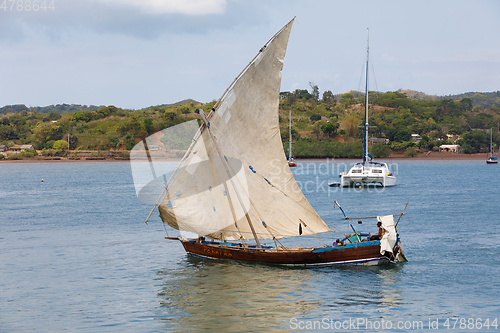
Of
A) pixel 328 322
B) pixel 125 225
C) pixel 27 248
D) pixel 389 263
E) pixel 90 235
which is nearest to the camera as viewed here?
pixel 328 322

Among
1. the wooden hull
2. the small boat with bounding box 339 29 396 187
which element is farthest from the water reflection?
the small boat with bounding box 339 29 396 187

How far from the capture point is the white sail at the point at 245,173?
103 feet

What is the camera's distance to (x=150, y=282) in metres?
30.7

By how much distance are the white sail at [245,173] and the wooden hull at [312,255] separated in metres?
1.34

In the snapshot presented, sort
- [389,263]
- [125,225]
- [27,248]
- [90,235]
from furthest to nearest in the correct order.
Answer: [125,225] → [90,235] → [27,248] → [389,263]

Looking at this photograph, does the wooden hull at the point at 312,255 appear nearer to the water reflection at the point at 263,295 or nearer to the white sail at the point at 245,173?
the water reflection at the point at 263,295

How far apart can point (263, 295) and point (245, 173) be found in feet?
27.6

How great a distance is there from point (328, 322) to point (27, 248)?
28.6m

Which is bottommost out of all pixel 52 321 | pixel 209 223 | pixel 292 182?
pixel 52 321

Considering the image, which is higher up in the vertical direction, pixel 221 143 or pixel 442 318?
pixel 221 143

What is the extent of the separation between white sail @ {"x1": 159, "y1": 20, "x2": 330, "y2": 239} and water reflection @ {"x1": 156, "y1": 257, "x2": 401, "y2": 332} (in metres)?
2.94

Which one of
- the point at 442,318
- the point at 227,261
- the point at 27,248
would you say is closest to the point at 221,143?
the point at 227,261

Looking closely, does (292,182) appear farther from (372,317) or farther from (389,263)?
(372,317)

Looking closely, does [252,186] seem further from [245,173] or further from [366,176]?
[366,176]
